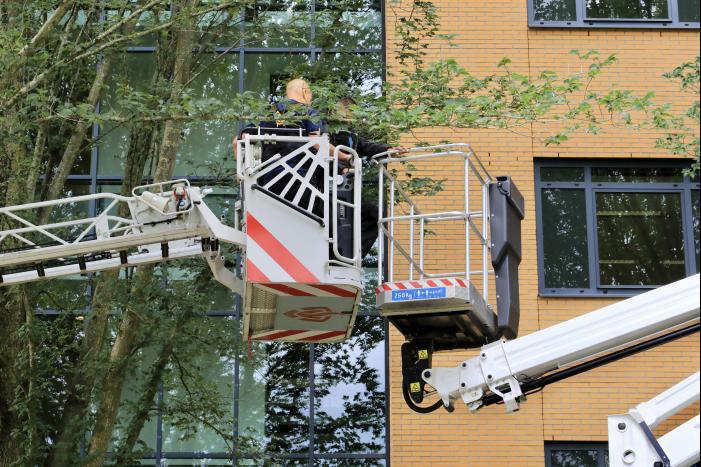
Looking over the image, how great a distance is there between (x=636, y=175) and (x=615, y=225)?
770 millimetres

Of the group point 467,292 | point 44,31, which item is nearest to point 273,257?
point 467,292

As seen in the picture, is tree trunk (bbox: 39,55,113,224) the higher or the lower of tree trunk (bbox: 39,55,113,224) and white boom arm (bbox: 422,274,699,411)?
the higher

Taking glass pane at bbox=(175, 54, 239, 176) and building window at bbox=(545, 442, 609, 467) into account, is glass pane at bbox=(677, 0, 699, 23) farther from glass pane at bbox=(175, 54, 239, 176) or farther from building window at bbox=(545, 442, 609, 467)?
glass pane at bbox=(175, 54, 239, 176)

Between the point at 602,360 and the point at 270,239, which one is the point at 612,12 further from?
the point at 270,239

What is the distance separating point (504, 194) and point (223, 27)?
6.38m

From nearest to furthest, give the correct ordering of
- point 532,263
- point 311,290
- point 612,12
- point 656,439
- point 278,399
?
point 656,439 → point 311,290 → point 278,399 → point 532,263 → point 612,12

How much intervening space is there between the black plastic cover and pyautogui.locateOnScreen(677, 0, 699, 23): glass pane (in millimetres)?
9232

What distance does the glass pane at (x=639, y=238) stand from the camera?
56.5ft

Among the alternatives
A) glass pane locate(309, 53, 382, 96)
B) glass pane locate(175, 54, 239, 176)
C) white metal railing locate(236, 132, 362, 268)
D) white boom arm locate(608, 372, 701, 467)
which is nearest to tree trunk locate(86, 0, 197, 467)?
glass pane locate(309, 53, 382, 96)

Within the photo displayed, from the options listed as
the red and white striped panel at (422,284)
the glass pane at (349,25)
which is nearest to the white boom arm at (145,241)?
the red and white striped panel at (422,284)

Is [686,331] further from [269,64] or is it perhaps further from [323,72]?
[269,64]

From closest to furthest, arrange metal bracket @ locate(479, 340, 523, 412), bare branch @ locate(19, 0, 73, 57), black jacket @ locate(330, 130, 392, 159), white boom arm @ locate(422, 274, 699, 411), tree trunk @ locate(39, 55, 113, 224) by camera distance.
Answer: white boom arm @ locate(422, 274, 699, 411) < metal bracket @ locate(479, 340, 523, 412) < black jacket @ locate(330, 130, 392, 159) < bare branch @ locate(19, 0, 73, 57) < tree trunk @ locate(39, 55, 113, 224)

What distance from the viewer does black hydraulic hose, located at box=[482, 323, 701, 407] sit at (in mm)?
8836

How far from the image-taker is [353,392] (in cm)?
1689
